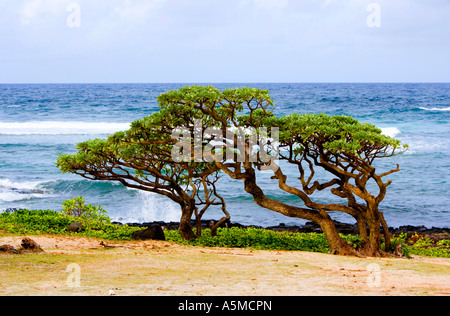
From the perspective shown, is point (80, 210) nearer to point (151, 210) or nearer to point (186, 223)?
point (186, 223)

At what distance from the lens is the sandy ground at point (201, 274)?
6602 mm

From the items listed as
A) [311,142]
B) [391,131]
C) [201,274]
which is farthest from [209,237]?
[391,131]

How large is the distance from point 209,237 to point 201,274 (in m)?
6.33

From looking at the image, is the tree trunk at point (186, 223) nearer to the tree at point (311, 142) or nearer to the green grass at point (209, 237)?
the green grass at point (209, 237)

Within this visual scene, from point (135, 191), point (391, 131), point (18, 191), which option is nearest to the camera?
point (18, 191)

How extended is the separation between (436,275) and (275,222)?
39.1 ft

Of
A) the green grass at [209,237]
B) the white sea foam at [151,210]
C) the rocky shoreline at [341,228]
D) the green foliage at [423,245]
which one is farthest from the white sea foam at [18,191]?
the green foliage at [423,245]

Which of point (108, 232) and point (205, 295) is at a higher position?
point (205, 295)

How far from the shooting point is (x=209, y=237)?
46.7 ft

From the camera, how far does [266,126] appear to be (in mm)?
11688

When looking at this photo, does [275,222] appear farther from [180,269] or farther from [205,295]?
[205,295]

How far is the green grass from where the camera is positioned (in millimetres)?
13320
